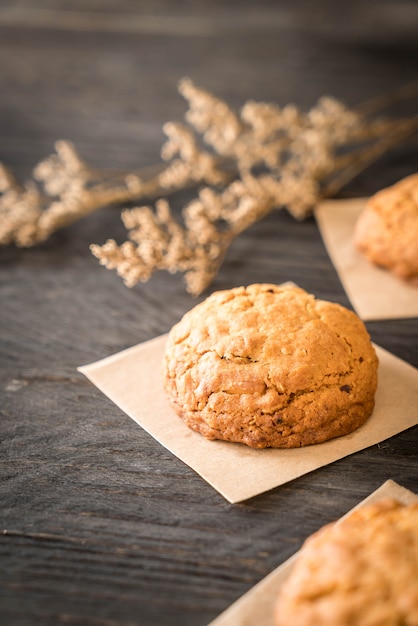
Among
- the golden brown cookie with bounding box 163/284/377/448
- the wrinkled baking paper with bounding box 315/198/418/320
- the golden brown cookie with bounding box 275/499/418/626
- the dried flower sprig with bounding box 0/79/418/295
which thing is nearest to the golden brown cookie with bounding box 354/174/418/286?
the wrinkled baking paper with bounding box 315/198/418/320

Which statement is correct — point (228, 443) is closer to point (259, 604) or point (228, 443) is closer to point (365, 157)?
point (259, 604)

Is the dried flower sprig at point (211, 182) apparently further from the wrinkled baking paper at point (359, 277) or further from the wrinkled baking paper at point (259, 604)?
the wrinkled baking paper at point (259, 604)

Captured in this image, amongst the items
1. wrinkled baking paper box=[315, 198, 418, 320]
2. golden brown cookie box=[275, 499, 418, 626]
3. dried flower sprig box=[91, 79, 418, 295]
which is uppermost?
dried flower sprig box=[91, 79, 418, 295]

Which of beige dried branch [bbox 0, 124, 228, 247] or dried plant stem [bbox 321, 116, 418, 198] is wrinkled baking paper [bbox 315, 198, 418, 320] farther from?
beige dried branch [bbox 0, 124, 228, 247]

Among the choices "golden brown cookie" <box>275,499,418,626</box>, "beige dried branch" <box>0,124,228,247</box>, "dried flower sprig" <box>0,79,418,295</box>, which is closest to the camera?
"golden brown cookie" <box>275,499,418,626</box>

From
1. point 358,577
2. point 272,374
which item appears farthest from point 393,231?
point 358,577

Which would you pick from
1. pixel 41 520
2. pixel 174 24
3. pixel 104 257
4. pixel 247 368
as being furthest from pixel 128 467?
pixel 174 24

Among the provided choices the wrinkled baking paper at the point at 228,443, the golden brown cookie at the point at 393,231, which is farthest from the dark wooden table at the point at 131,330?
the golden brown cookie at the point at 393,231
